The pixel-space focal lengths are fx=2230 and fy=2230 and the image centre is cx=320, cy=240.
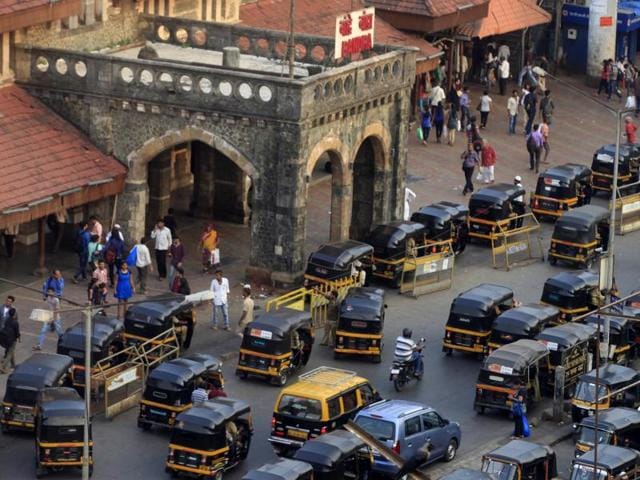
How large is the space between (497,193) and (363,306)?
13.3m

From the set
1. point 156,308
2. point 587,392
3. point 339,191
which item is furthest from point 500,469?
point 339,191

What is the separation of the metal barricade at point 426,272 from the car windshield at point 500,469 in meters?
16.0

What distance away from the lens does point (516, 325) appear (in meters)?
61.7

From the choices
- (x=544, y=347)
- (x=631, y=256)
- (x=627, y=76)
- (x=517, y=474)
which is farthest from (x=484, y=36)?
(x=517, y=474)

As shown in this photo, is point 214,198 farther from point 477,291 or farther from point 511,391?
point 511,391

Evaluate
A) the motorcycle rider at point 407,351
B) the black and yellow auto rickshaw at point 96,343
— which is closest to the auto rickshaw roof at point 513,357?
the motorcycle rider at point 407,351

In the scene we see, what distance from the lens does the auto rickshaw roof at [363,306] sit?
6216 cm

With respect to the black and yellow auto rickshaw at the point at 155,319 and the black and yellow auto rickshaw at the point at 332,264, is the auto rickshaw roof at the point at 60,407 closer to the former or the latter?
the black and yellow auto rickshaw at the point at 155,319

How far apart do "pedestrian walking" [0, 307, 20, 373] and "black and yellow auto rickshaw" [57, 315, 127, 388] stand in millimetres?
1361

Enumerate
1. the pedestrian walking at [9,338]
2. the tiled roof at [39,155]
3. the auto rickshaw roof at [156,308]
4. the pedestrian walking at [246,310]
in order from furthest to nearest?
the tiled roof at [39,155] < the pedestrian walking at [246,310] < the auto rickshaw roof at [156,308] < the pedestrian walking at [9,338]

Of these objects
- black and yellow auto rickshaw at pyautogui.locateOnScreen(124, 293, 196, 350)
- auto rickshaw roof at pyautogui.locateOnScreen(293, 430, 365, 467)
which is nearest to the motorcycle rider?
black and yellow auto rickshaw at pyautogui.locateOnScreen(124, 293, 196, 350)

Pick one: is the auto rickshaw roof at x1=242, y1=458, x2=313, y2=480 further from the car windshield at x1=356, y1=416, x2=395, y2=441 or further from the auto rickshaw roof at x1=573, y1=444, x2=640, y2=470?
the auto rickshaw roof at x1=573, y1=444, x2=640, y2=470

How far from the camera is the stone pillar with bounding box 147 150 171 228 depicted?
238ft

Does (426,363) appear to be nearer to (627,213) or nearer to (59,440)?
(59,440)
